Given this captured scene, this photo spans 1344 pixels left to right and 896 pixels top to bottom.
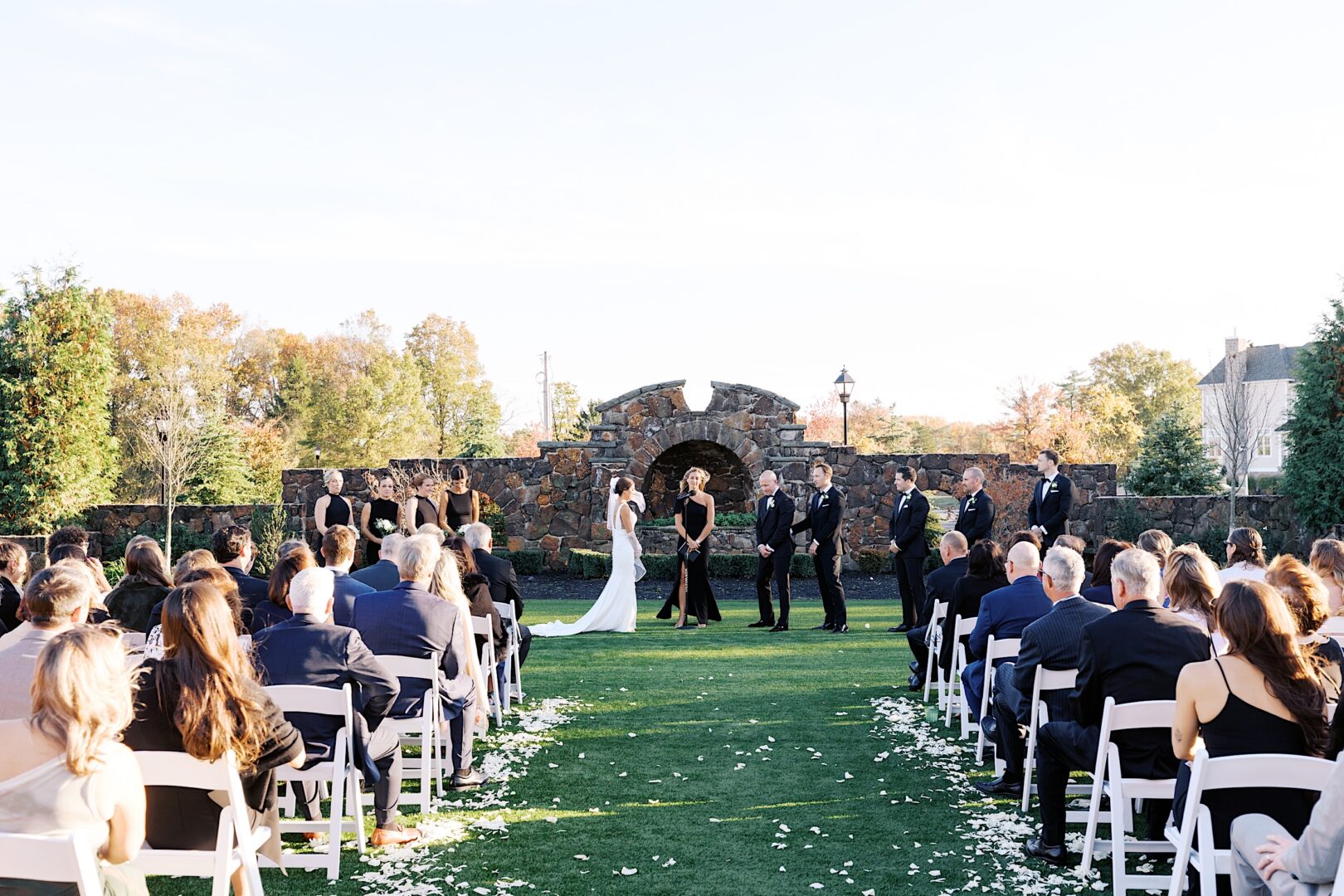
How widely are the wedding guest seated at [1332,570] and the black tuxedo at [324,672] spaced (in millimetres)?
4848

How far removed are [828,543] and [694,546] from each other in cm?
152

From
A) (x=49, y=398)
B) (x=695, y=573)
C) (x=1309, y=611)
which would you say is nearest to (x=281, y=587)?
(x=1309, y=611)

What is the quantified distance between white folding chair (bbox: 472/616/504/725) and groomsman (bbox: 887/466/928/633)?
536 centimetres

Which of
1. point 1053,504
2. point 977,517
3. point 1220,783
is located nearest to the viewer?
point 1220,783

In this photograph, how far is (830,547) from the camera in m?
12.4

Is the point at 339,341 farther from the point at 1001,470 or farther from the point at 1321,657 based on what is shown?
the point at 1321,657

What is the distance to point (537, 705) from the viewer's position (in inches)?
333

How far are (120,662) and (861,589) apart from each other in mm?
15266

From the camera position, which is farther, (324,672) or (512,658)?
(512,658)

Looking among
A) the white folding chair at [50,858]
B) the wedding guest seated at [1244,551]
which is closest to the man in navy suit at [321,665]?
the white folding chair at [50,858]

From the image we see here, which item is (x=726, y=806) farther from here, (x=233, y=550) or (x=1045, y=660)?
(x=233, y=550)

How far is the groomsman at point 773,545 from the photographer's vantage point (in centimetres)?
1259

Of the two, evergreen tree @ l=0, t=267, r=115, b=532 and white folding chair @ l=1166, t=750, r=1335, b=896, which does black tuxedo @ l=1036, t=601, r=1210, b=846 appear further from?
evergreen tree @ l=0, t=267, r=115, b=532

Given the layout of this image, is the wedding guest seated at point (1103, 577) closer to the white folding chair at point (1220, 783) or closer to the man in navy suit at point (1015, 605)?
the man in navy suit at point (1015, 605)
